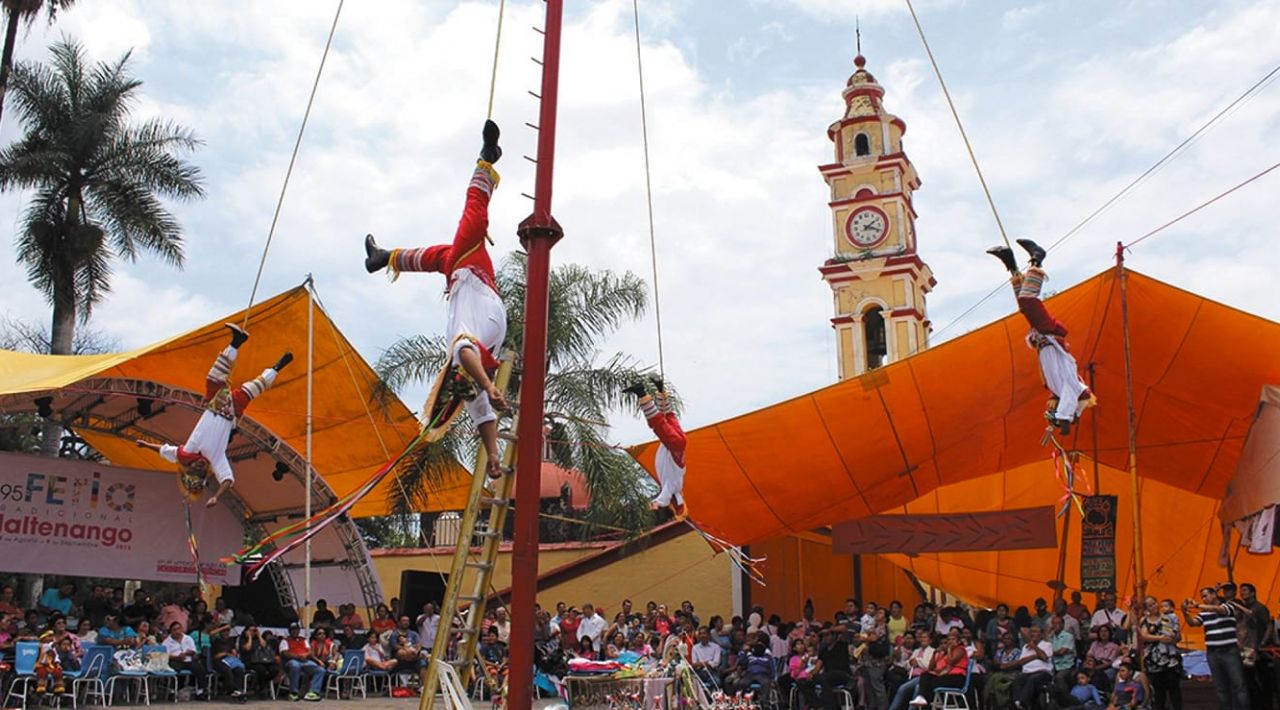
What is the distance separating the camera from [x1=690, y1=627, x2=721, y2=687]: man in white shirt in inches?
529

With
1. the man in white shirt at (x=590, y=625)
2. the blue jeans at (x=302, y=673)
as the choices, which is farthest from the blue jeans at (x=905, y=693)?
the blue jeans at (x=302, y=673)

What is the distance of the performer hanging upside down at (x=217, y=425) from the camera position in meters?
7.39

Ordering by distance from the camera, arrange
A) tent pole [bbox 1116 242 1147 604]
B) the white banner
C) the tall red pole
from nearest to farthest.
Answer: the tall red pole, tent pole [bbox 1116 242 1147 604], the white banner

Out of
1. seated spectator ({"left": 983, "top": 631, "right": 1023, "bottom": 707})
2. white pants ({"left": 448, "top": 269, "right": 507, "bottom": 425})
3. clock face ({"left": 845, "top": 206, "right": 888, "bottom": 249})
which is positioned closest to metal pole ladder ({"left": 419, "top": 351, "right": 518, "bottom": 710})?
white pants ({"left": 448, "top": 269, "right": 507, "bottom": 425})

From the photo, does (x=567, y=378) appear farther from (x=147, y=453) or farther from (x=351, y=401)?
(x=147, y=453)

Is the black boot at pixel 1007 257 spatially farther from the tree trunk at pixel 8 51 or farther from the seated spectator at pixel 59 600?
the tree trunk at pixel 8 51

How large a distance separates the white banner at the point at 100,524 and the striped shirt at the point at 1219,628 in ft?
41.5

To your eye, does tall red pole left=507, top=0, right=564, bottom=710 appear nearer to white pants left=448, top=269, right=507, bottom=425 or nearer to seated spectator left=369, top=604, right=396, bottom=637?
white pants left=448, top=269, right=507, bottom=425

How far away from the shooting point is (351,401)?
15766 mm

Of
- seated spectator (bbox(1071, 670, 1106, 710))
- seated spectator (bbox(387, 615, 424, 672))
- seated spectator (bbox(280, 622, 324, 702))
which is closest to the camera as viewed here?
seated spectator (bbox(1071, 670, 1106, 710))

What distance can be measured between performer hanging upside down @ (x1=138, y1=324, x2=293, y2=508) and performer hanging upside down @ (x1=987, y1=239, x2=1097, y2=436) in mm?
4568

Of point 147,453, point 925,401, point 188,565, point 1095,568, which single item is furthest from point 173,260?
point 1095,568

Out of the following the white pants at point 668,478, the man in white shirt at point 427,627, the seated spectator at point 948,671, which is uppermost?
the white pants at point 668,478

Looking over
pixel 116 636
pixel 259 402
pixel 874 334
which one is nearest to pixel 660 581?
pixel 259 402
